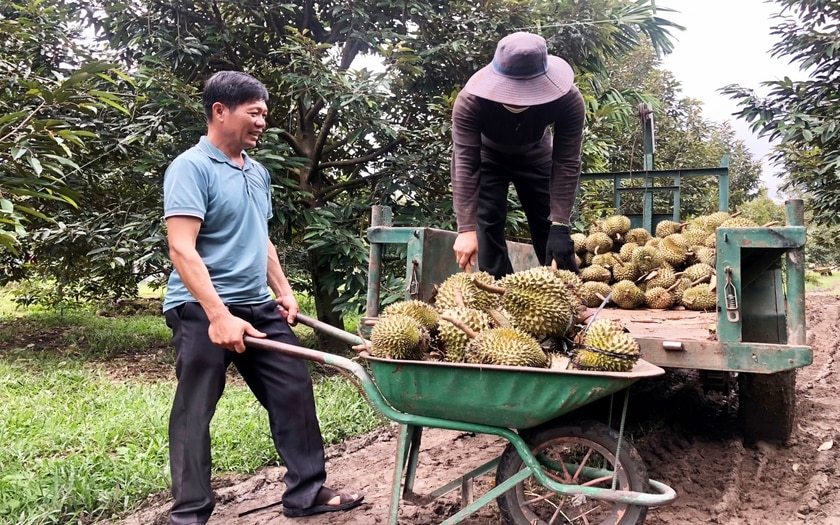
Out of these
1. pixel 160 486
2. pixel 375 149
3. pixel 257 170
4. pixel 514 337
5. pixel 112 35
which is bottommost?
pixel 160 486

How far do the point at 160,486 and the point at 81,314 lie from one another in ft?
28.4

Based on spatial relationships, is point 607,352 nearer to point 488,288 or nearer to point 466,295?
point 488,288

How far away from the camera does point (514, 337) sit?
2.13 metres

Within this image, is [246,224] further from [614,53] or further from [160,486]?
[614,53]

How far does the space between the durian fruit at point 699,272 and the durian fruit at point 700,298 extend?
9 centimetres

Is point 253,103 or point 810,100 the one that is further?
point 810,100

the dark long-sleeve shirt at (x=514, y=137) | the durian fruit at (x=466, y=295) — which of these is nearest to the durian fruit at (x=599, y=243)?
the dark long-sleeve shirt at (x=514, y=137)

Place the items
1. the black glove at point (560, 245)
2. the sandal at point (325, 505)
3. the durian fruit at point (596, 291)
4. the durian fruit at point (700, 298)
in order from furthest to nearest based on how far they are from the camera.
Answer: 1. the durian fruit at point (596, 291)
2. the durian fruit at point (700, 298)
3. the black glove at point (560, 245)
4. the sandal at point (325, 505)

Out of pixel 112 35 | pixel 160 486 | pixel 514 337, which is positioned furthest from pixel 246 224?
pixel 112 35

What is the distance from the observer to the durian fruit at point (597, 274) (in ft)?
13.6

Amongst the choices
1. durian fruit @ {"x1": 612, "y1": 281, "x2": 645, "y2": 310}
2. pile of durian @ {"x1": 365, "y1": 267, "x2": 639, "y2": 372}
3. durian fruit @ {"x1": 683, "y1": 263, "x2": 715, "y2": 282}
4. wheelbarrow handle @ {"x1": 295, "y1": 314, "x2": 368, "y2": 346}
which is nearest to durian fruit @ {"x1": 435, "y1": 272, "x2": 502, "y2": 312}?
pile of durian @ {"x1": 365, "y1": 267, "x2": 639, "y2": 372}

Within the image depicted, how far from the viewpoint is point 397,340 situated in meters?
2.14

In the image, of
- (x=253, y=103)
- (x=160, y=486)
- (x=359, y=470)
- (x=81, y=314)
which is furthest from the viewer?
(x=81, y=314)

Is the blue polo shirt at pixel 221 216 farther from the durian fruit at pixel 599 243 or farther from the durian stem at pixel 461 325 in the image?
the durian fruit at pixel 599 243
